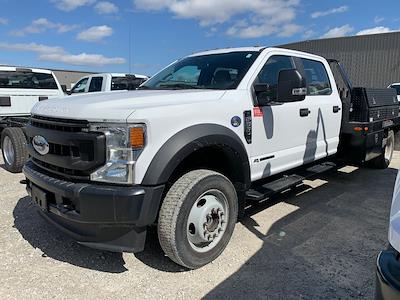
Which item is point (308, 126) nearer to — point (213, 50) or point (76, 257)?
point (213, 50)

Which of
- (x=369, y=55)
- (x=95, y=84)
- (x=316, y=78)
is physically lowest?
(x=316, y=78)

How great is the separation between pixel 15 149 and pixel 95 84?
208 inches

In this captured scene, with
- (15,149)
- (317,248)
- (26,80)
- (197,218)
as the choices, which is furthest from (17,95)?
(317,248)

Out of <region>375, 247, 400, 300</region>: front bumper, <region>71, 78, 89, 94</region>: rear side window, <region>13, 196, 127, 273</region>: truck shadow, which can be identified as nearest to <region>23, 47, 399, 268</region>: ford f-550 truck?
<region>13, 196, 127, 273</region>: truck shadow

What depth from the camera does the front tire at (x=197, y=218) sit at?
9.80 ft

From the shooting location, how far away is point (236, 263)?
3.35 meters

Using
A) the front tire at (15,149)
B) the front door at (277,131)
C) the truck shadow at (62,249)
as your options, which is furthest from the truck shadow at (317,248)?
the front tire at (15,149)

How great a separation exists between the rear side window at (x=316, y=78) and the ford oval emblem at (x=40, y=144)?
10.4 feet

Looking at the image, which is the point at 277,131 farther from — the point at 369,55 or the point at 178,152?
the point at 369,55

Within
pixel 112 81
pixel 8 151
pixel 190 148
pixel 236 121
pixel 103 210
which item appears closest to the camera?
pixel 103 210

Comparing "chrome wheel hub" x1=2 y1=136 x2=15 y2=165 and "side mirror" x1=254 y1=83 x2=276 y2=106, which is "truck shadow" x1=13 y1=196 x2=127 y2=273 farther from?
"chrome wheel hub" x1=2 y1=136 x2=15 y2=165

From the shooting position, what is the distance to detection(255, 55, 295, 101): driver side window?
12.7 ft

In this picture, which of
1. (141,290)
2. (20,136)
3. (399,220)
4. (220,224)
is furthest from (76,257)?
(20,136)

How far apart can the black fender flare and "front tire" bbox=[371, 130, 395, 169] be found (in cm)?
418
